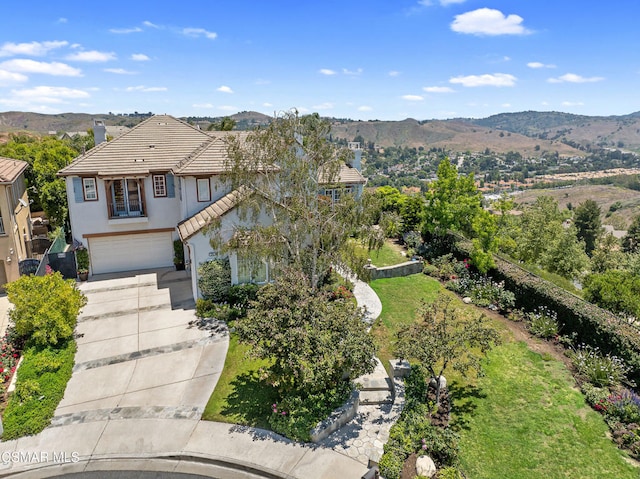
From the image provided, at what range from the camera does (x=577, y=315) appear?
57.6ft

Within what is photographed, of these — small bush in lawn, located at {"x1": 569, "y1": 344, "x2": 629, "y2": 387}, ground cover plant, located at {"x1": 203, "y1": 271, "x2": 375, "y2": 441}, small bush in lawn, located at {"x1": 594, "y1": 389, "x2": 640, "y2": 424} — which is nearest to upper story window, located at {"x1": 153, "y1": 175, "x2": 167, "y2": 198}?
ground cover plant, located at {"x1": 203, "y1": 271, "x2": 375, "y2": 441}

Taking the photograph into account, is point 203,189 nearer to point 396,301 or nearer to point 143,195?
point 143,195

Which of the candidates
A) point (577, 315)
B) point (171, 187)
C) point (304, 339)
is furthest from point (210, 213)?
point (577, 315)

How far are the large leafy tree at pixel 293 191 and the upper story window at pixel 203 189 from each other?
472 cm

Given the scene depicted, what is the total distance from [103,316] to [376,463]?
14745mm

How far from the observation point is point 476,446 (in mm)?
12023

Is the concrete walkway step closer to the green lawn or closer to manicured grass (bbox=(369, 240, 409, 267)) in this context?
the green lawn

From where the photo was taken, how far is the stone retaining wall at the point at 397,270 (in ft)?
82.5

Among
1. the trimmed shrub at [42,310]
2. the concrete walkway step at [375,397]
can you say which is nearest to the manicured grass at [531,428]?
the concrete walkway step at [375,397]

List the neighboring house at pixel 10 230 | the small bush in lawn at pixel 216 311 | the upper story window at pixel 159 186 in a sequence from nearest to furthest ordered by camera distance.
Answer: the small bush in lawn at pixel 216 311, the neighboring house at pixel 10 230, the upper story window at pixel 159 186

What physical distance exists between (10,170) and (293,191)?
60.7 ft

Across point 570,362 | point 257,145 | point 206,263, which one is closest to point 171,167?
point 206,263

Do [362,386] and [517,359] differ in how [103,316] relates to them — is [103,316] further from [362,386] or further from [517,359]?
[517,359]

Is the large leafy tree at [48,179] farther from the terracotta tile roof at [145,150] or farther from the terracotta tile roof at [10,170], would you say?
the terracotta tile roof at [145,150]
